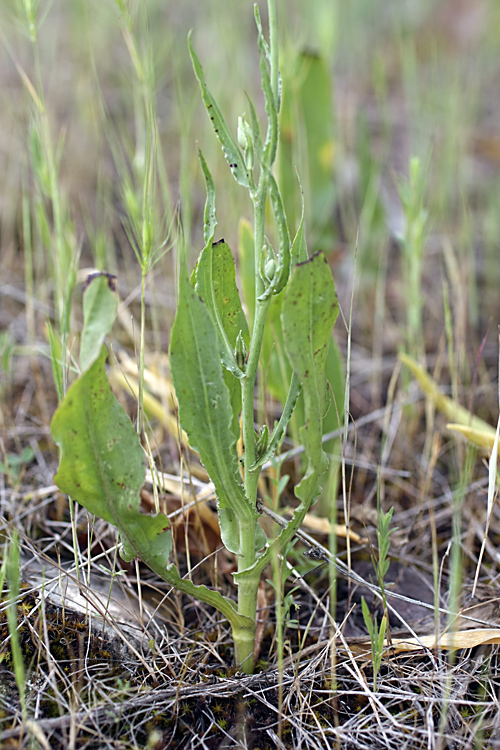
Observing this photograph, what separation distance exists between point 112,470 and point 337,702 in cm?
→ 55

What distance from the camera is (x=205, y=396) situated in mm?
900

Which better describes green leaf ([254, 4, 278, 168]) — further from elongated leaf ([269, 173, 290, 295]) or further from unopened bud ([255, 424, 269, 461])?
unopened bud ([255, 424, 269, 461])

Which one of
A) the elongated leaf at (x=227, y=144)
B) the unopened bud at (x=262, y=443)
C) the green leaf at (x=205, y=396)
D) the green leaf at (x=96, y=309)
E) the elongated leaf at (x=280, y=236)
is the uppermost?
the elongated leaf at (x=227, y=144)

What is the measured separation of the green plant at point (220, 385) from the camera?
835 mm

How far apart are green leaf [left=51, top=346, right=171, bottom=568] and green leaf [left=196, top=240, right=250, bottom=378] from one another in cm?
19

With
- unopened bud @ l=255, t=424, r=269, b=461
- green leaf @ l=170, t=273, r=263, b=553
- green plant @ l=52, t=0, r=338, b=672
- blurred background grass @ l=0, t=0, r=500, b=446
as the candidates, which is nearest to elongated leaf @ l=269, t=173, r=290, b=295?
green plant @ l=52, t=0, r=338, b=672

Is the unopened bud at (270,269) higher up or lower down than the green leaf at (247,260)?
higher up

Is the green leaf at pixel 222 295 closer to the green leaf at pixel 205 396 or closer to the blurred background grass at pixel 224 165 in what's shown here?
the green leaf at pixel 205 396

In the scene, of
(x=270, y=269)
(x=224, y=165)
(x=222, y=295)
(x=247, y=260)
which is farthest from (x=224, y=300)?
(x=224, y=165)

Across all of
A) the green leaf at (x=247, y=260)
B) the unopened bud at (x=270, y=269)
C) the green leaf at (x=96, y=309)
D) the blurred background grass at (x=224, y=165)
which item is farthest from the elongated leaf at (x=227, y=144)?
the green leaf at (x=247, y=260)

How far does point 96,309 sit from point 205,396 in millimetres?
211

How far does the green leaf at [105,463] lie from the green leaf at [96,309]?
0.02 m

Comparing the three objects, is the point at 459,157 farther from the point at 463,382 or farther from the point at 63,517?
the point at 63,517

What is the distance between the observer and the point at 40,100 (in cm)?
128
